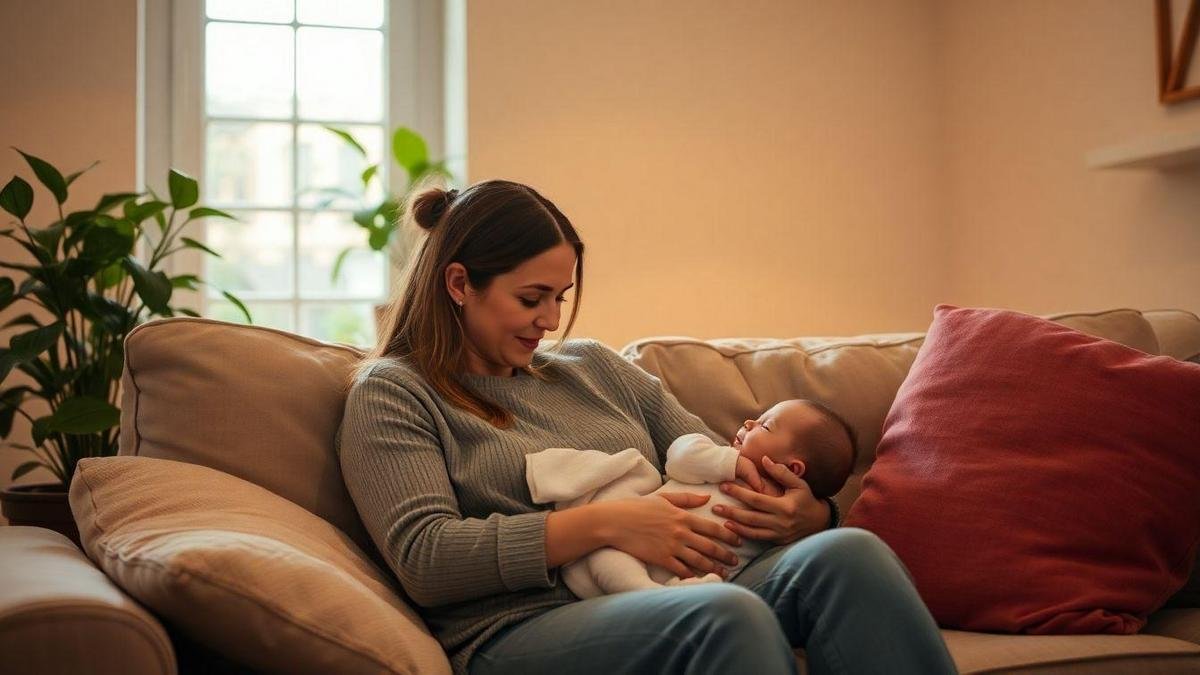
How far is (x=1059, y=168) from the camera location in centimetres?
322

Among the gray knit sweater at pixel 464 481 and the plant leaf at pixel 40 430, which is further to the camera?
the plant leaf at pixel 40 430

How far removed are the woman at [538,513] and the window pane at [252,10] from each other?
6.68ft

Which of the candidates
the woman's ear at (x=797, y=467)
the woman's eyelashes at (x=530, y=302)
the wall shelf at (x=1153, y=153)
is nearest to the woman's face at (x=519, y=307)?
the woman's eyelashes at (x=530, y=302)

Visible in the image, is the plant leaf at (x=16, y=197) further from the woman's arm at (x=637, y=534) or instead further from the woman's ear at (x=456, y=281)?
the woman's arm at (x=637, y=534)

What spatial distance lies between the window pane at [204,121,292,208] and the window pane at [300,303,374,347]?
346mm

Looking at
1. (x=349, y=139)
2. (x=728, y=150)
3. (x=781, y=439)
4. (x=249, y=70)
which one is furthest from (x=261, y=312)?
(x=781, y=439)

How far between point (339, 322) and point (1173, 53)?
246cm

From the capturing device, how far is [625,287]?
3.51 meters

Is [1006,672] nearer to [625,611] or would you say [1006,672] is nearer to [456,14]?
[625,611]

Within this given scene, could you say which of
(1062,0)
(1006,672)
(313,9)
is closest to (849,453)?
(1006,672)

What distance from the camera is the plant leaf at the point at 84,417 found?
211 centimetres

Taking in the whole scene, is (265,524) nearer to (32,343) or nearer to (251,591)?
(251,591)

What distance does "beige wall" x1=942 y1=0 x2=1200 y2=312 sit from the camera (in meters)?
2.89

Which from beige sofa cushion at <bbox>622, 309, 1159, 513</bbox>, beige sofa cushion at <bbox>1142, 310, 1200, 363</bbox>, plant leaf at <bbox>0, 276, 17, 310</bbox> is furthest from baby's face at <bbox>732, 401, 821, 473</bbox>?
plant leaf at <bbox>0, 276, 17, 310</bbox>
